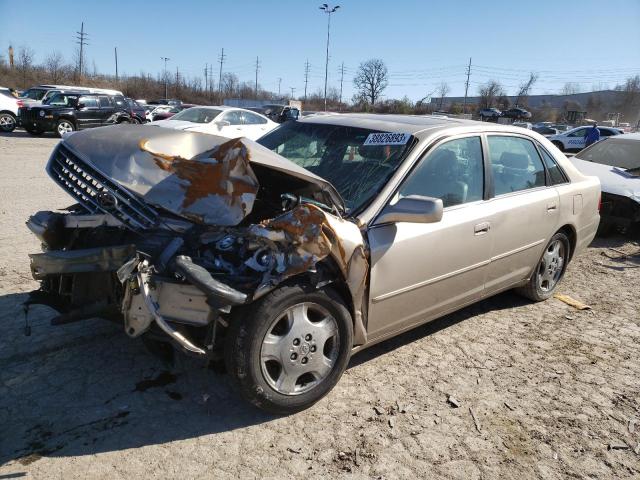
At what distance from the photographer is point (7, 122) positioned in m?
19.3

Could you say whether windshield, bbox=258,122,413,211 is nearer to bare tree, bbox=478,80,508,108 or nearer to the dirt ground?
the dirt ground

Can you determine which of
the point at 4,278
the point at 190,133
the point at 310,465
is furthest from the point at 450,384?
the point at 4,278

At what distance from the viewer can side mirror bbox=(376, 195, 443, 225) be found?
111 inches

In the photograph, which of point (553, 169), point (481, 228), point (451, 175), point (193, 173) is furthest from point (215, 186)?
point (553, 169)

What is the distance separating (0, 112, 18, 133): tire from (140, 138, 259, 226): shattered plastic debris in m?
20.3

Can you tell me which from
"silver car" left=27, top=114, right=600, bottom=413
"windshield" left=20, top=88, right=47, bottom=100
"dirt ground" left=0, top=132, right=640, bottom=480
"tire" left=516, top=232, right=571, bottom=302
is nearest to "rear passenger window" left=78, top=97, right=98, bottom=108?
"windshield" left=20, top=88, right=47, bottom=100

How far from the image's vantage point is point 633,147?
8234 millimetres

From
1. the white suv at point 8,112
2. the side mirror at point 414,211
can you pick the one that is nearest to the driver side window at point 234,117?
the white suv at point 8,112

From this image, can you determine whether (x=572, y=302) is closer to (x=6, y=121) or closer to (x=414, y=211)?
(x=414, y=211)

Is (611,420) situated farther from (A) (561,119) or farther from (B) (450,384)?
(A) (561,119)

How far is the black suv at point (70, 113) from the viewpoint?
58.7 feet

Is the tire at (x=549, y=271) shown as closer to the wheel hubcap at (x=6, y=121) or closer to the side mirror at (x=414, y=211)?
the side mirror at (x=414, y=211)

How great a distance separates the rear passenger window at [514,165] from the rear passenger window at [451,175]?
216mm

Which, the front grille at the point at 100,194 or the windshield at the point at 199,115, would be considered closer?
the front grille at the point at 100,194
